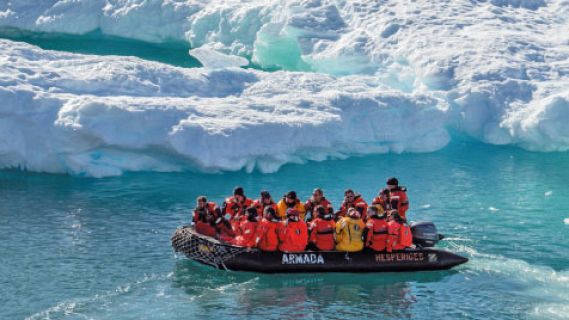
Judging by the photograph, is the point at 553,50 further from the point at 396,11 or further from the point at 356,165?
the point at 356,165

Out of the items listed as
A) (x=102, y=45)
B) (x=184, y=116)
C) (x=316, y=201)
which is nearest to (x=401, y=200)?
(x=316, y=201)

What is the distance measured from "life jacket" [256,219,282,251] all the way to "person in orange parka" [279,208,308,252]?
9 cm

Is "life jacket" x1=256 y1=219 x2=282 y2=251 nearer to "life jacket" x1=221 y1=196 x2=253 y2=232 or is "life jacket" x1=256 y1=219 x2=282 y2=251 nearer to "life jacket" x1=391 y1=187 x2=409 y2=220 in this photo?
"life jacket" x1=221 y1=196 x2=253 y2=232

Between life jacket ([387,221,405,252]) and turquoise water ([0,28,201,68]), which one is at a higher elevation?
turquoise water ([0,28,201,68])

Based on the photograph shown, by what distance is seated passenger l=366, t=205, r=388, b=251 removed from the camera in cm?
1428

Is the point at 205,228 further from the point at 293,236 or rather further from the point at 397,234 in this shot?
the point at 397,234

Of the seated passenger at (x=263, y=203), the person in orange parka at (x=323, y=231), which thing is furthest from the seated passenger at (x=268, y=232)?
the seated passenger at (x=263, y=203)

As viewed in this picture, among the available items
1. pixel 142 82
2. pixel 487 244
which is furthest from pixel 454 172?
pixel 142 82

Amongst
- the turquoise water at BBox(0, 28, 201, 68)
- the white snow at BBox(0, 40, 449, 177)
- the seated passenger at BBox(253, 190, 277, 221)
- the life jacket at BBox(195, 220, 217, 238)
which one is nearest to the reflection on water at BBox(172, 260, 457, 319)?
the life jacket at BBox(195, 220, 217, 238)

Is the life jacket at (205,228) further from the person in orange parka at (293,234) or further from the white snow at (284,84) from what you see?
the white snow at (284,84)

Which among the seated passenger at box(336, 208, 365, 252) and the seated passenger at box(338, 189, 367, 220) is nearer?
the seated passenger at box(336, 208, 365, 252)

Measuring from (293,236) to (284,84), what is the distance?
1028cm

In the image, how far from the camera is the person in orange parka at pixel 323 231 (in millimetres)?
14453

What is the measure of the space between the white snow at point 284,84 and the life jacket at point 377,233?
7.06m
